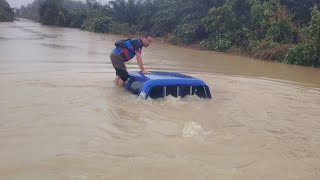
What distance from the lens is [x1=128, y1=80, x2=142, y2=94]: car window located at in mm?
8453

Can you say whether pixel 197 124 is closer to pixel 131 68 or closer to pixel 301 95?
pixel 301 95

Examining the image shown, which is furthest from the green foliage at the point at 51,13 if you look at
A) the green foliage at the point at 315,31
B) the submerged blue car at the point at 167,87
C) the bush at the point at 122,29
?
the submerged blue car at the point at 167,87

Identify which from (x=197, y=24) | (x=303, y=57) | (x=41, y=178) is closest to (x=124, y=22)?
(x=197, y=24)

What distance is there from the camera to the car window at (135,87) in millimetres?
8453

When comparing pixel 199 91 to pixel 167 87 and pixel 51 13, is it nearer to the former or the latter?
pixel 167 87

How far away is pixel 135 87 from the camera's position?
868 cm

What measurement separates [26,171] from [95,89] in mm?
4824

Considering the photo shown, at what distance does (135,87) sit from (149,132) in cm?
276

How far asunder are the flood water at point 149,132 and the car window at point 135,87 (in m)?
0.18

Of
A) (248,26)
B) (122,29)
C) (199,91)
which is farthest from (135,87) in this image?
(122,29)

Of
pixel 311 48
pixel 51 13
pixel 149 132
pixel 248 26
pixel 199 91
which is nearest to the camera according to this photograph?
pixel 149 132

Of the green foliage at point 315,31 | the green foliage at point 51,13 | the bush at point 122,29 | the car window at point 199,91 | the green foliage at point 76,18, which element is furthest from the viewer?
the green foliage at point 51,13

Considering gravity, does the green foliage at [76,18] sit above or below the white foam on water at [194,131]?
above

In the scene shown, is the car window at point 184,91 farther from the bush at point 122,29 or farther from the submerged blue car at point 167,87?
the bush at point 122,29
